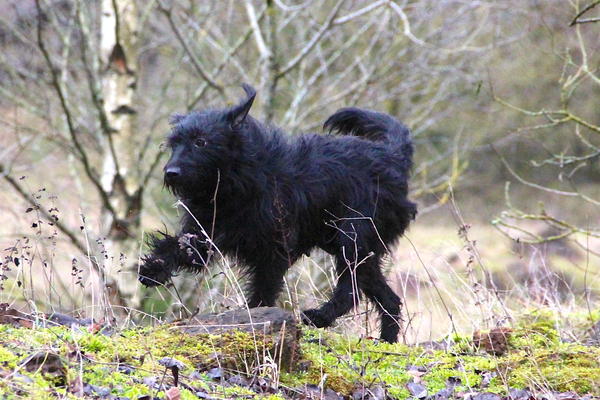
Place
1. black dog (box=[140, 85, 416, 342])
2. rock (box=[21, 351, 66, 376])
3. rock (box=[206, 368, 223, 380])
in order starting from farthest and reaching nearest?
black dog (box=[140, 85, 416, 342]) → rock (box=[206, 368, 223, 380]) → rock (box=[21, 351, 66, 376])

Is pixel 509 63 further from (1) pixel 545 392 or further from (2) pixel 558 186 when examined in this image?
(1) pixel 545 392

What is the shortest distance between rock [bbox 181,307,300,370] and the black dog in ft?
1.91

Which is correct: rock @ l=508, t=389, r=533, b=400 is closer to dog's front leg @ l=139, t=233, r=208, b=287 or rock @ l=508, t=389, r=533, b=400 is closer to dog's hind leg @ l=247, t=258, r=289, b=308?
dog's hind leg @ l=247, t=258, r=289, b=308

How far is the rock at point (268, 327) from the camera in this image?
382cm

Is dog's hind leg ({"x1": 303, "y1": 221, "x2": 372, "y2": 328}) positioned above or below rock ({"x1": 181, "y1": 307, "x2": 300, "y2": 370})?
above

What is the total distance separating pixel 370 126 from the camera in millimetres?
5891

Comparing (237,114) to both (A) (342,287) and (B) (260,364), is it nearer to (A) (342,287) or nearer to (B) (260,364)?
(A) (342,287)

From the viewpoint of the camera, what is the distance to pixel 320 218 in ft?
16.9

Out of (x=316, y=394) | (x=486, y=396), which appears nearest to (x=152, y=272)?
(x=316, y=394)

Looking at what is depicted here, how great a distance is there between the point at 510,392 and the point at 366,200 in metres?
1.72

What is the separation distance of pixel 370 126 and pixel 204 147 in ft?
5.26

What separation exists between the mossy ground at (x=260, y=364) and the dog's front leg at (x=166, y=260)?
53 cm

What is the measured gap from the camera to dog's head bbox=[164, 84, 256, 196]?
463 cm

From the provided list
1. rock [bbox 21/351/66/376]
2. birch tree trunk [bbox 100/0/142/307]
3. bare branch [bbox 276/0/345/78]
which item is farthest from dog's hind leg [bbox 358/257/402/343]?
birch tree trunk [bbox 100/0/142/307]
